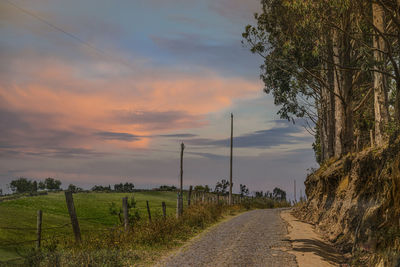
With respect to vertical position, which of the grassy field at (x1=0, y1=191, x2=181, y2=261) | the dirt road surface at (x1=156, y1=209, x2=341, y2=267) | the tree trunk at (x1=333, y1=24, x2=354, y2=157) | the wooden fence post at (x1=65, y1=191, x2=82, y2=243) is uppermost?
the tree trunk at (x1=333, y1=24, x2=354, y2=157)

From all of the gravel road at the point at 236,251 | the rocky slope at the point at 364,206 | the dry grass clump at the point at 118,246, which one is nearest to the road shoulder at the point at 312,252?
the gravel road at the point at 236,251

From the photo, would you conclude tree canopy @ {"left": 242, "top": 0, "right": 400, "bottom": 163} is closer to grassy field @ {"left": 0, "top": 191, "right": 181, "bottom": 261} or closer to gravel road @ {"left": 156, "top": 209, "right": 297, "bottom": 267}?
gravel road @ {"left": 156, "top": 209, "right": 297, "bottom": 267}

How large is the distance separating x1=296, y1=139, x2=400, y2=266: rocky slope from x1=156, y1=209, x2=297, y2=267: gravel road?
2205mm

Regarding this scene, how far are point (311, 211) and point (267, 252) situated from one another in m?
→ 13.1

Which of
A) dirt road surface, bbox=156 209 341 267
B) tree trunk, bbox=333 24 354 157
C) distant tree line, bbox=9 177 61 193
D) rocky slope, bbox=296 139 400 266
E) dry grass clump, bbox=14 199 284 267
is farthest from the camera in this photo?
distant tree line, bbox=9 177 61 193

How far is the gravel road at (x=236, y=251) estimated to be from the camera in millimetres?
11445

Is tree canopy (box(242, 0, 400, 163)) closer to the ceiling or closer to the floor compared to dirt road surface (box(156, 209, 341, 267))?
closer to the ceiling

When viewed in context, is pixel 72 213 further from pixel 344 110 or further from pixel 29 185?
pixel 29 185

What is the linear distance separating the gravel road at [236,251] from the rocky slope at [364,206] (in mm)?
2205

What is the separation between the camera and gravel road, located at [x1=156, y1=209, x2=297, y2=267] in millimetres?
11445

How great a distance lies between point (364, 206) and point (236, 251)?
5201 millimetres

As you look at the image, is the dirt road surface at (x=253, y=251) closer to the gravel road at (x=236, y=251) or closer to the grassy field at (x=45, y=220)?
the gravel road at (x=236, y=251)

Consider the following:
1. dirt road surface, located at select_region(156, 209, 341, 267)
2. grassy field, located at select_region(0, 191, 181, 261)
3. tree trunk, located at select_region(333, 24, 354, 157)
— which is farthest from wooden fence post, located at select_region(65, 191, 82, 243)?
tree trunk, located at select_region(333, 24, 354, 157)

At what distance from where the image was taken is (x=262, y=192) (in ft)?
367
